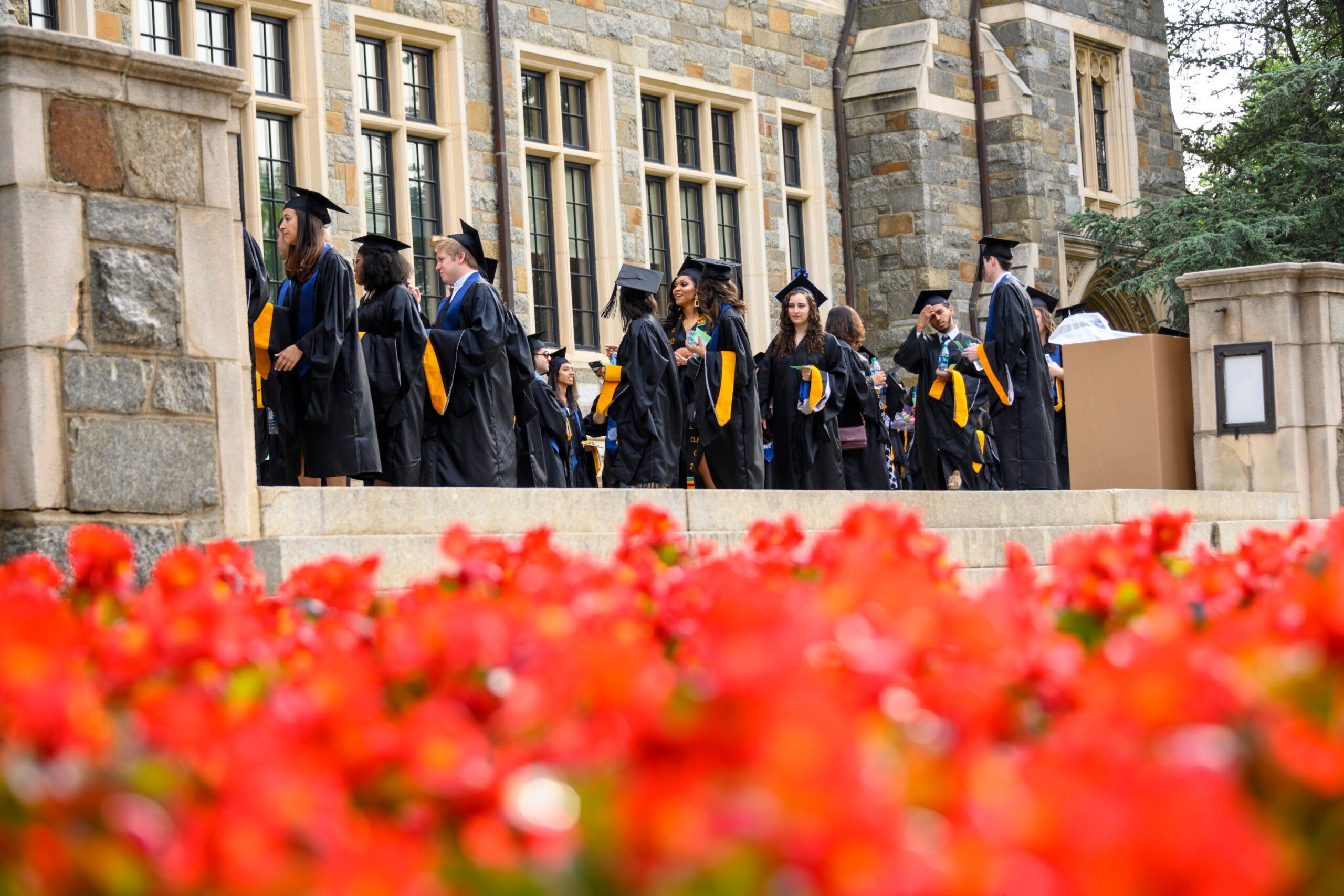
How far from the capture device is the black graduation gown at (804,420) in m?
10.5

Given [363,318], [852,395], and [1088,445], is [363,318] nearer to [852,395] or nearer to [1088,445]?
[852,395]

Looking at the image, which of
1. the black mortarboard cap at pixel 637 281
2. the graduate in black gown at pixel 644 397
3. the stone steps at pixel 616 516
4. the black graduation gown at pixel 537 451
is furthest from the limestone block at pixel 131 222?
the black graduation gown at pixel 537 451

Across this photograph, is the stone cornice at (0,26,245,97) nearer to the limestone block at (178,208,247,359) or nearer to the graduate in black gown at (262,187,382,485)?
the limestone block at (178,208,247,359)

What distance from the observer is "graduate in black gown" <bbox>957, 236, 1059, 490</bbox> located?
10.7 meters

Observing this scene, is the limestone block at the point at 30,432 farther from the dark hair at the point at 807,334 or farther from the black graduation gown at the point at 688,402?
the dark hair at the point at 807,334

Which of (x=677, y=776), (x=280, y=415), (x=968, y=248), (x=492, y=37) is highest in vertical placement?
(x=492, y=37)

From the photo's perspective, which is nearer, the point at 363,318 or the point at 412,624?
the point at 412,624

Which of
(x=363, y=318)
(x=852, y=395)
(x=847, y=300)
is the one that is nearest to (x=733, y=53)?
(x=847, y=300)

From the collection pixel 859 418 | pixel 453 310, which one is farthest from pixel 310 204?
pixel 859 418

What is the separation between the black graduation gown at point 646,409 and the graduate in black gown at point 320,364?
184cm

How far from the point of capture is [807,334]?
10.5 m

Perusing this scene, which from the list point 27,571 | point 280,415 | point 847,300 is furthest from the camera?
point 847,300

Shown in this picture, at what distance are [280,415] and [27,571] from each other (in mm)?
4638

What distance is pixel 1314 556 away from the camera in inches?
125
